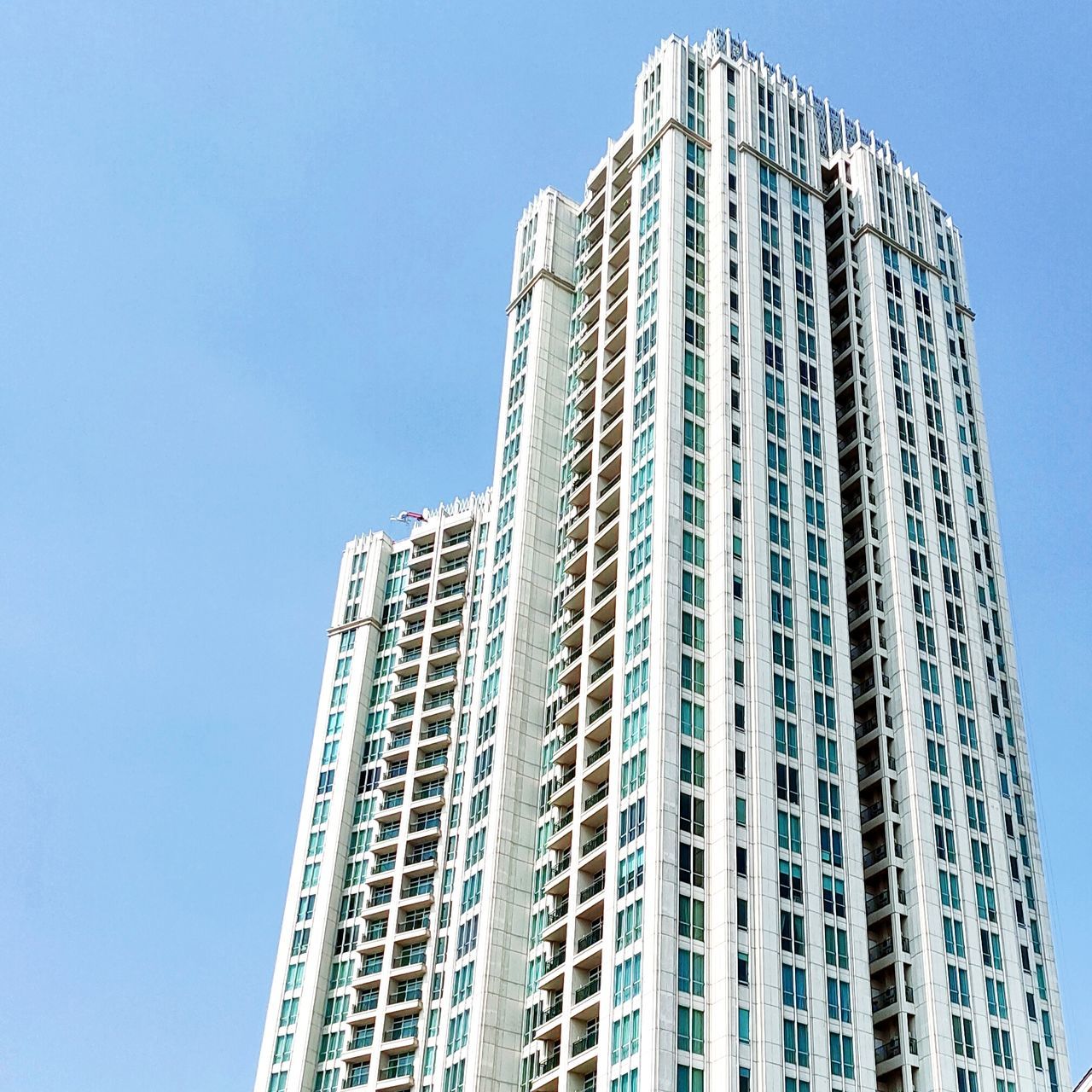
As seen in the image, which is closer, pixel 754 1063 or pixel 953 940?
pixel 754 1063

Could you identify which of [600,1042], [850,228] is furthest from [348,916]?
[850,228]

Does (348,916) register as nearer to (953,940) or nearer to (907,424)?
(953,940)

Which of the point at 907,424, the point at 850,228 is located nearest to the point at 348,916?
the point at 907,424

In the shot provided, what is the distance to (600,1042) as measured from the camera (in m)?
72.1

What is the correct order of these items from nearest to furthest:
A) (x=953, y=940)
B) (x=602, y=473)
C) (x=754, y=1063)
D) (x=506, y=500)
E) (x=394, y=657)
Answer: (x=754, y=1063)
(x=953, y=940)
(x=602, y=473)
(x=506, y=500)
(x=394, y=657)

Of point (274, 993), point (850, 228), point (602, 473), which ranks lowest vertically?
point (274, 993)

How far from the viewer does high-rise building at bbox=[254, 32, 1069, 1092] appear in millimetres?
75750

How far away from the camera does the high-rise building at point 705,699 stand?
75750mm

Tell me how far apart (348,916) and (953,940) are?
1885 inches

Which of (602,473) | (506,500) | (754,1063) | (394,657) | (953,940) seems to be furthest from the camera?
(394,657)

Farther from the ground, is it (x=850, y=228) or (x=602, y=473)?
(x=850, y=228)

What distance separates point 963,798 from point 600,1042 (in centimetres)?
2848

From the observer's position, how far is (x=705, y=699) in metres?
81.7

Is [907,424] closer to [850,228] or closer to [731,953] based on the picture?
[850,228]
